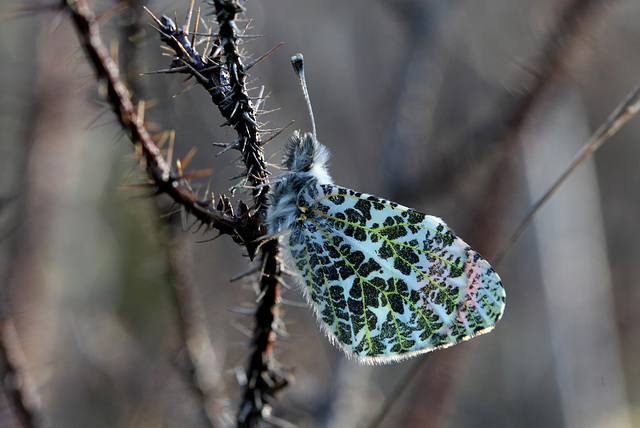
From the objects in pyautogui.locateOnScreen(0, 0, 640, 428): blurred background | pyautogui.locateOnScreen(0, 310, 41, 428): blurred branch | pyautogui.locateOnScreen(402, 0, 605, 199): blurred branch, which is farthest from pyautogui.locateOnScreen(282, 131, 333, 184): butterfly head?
pyautogui.locateOnScreen(0, 310, 41, 428): blurred branch

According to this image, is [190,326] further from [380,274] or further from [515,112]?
[515,112]

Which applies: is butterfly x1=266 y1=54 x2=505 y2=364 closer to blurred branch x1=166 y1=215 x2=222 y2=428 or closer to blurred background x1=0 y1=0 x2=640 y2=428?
blurred background x1=0 y1=0 x2=640 y2=428

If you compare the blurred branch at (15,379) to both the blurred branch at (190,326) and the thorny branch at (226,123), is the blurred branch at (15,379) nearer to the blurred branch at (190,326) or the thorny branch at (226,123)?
the blurred branch at (190,326)

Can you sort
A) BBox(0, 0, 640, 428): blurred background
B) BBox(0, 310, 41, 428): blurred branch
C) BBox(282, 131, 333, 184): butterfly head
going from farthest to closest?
BBox(0, 0, 640, 428): blurred background, BBox(282, 131, 333, 184): butterfly head, BBox(0, 310, 41, 428): blurred branch

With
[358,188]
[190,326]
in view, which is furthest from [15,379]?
[358,188]

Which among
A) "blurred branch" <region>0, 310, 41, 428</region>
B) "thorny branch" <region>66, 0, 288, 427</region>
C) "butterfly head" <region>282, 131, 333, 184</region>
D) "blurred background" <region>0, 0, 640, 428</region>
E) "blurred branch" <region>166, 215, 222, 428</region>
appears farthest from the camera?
"blurred background" <region>0, 0, 640, 428</region>

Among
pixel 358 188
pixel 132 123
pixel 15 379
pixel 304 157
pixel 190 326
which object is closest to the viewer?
pixel 132 123

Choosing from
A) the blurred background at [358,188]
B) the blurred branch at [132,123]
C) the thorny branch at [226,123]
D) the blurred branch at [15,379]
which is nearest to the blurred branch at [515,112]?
the blurred background at [358,188]
